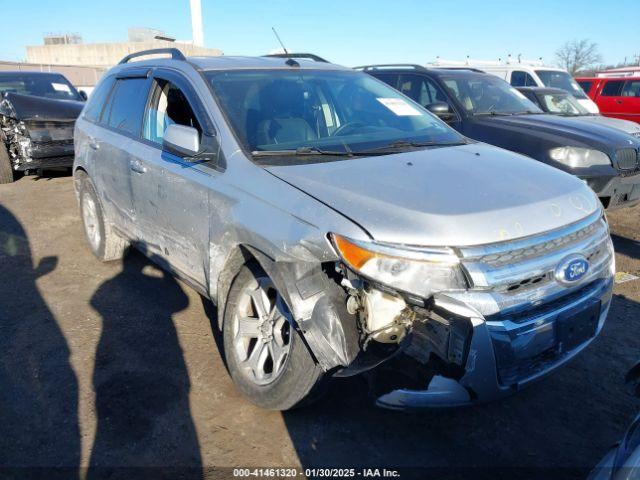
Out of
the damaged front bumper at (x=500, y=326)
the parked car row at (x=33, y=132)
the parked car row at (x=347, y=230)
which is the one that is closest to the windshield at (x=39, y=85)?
the parked car row at (x=33, y=132)

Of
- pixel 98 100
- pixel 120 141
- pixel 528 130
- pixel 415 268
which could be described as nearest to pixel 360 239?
pixel 415 268

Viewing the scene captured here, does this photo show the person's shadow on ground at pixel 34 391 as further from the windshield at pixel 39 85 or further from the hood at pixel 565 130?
the windshield at pixel 39 85

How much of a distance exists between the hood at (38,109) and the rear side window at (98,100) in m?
3.24

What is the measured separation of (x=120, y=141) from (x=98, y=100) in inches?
42.2

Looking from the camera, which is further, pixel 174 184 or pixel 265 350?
pixel 174 184

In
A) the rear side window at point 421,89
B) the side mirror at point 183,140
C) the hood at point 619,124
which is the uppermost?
the rear side window at point 421,89

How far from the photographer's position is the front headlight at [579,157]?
204 inches

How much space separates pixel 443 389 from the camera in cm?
198

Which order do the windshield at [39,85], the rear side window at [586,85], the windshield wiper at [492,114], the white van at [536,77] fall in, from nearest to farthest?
1. the windshield wiper at [492,114]
2. the windshield at [39,85]
3. the white van at [536,77]
4. the rear side window at [586,85]

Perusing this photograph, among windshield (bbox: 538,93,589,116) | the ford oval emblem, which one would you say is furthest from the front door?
windshield (bbox: 538,93,589,116)

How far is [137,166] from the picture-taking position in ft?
11.4

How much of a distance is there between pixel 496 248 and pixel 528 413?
1.18m

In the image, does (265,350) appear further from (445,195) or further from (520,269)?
(520,269)

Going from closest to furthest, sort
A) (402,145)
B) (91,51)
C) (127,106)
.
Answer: (402,145), (127,106), (91,51)
